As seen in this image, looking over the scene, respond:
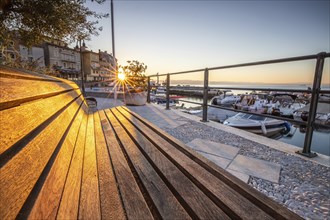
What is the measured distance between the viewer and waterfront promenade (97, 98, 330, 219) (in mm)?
1319

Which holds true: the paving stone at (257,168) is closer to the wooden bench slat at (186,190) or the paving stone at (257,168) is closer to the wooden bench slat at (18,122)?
the wooden bench slat at (186,190)

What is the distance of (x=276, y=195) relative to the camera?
1.38m

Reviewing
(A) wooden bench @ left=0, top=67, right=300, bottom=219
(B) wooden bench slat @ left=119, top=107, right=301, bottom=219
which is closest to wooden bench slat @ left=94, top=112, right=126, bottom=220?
(A) wooden bench @ left=0, top=67, right=300, bottom=219

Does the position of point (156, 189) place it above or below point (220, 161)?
above

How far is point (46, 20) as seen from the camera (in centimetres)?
328

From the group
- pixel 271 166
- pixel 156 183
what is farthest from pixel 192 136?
pixel 156 183

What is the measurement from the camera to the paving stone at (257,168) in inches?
65.7

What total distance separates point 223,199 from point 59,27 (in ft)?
14.5

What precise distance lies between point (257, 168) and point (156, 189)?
1.52 metres

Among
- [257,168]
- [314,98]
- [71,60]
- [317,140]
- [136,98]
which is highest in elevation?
[71,60]

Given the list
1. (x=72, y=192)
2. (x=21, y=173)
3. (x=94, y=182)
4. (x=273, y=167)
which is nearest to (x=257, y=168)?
(x=273, y=167)

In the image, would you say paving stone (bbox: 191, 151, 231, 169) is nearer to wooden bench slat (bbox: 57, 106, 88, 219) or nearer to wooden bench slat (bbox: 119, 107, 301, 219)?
wooden bench slat (bbox: 119, 107, 301, 219)

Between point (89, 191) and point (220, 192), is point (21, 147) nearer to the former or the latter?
point (89, 191)

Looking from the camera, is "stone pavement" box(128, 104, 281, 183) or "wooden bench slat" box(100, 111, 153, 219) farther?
"stone pavement" box(128, 104, 281, 183)
